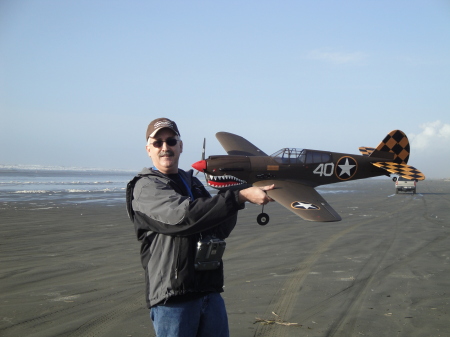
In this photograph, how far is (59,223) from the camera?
19594mm

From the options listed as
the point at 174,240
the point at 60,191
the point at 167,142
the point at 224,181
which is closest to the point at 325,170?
the point at 224,181

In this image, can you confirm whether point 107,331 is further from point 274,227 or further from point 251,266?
point 274,227

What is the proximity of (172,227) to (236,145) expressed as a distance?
1603cm

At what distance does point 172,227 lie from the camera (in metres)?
3.03

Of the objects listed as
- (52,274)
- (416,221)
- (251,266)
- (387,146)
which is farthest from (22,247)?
(416,221)

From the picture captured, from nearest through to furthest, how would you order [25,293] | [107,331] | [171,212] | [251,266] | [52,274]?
[171,212]
[107,331]
[25,293]
[52,274]
[251,266]

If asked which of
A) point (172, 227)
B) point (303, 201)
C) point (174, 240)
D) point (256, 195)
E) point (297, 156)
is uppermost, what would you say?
point (256, 195)

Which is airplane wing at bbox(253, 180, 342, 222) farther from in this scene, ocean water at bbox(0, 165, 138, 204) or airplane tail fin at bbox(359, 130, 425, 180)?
ocean water at bbox(0, 165, 138, 204)

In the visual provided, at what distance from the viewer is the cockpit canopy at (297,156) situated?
1423 cm

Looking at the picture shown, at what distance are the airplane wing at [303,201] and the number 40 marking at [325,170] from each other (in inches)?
42.3

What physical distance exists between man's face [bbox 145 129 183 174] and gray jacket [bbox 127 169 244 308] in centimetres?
10

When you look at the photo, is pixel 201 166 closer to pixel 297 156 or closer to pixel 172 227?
pixel 297 156

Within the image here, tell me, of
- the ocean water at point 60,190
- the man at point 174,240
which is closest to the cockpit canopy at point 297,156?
the man at point 174,240

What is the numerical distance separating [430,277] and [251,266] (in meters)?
4.45
